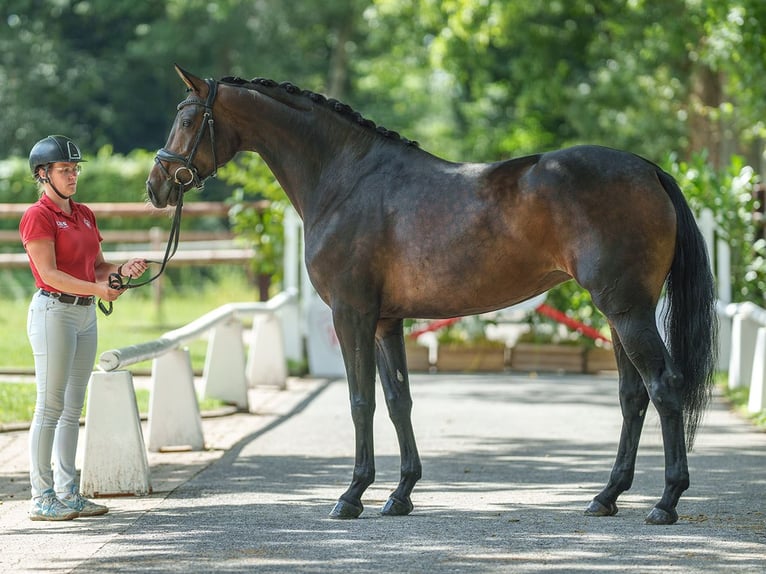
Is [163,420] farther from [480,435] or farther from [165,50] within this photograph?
[165,50]

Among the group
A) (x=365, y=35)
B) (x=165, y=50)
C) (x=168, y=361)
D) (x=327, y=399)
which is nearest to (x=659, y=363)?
(x=168, y=361)

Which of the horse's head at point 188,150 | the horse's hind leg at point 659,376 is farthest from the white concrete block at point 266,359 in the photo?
the horse's hind leg at point 659,376

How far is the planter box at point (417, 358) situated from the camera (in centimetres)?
1675

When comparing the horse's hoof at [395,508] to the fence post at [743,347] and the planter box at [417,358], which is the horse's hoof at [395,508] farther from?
the planter box at [417,358]

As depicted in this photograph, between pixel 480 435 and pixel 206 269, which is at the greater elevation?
pixel 206 269

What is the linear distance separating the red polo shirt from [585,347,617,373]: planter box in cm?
987

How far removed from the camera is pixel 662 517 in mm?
6902

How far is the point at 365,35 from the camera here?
46375mm

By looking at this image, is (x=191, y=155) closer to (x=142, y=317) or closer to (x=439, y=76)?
(x=142, y=317)

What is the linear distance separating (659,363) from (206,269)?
24750 millimetres

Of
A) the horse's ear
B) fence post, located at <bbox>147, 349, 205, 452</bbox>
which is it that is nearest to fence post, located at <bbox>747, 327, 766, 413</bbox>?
fence post, located at <bbox>147, 349, 205, 452</bbox>

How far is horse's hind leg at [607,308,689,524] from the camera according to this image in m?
6.99

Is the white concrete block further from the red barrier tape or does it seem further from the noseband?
the noseband

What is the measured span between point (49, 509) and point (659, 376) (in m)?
3.21
